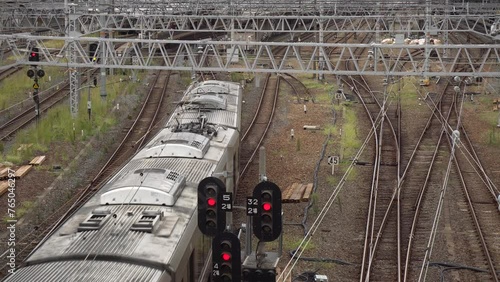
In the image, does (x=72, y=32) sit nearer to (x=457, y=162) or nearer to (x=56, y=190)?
(x=56, y=190)

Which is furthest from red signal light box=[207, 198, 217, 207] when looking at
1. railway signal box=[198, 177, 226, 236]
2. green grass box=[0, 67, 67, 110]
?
green grass box=[0, 67, 67, 110]

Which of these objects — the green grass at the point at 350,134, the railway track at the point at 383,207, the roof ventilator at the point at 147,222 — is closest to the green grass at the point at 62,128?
the green grass at the point at 350,134

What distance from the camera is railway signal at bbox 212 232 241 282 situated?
7.97 metres

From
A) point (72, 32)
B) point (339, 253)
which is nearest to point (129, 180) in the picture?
point (339, 253)

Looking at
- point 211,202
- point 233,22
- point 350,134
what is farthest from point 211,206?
point 233,22

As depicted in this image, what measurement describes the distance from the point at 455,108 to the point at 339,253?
16.5 meters

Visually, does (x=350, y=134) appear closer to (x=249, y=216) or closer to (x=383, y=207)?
(x=383, y=207)

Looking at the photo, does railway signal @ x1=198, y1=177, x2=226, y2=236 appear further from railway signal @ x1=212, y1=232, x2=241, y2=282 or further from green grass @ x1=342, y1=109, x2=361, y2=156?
green grass @ x1=342, y1=109, x2=361, y2=156

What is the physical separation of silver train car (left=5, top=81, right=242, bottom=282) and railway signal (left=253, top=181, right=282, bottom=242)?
30.6 inches

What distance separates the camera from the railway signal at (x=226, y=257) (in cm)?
797

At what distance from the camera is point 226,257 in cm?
803

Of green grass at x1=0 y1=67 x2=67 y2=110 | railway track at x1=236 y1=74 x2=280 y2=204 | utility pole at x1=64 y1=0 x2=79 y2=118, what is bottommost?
green grass at x1=0 y1=67 x2=67 y2=110

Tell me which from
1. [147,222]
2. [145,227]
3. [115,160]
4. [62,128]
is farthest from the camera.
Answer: [62,128]

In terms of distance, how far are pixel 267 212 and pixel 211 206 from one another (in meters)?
0.62
